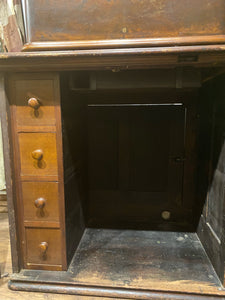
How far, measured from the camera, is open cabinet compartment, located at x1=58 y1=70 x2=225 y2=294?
1.13m

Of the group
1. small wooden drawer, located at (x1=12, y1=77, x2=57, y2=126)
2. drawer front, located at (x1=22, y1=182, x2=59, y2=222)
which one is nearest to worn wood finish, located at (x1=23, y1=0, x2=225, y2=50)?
small wooden drawer, located at (x1=12, y1=77, x2=57, y2=126)

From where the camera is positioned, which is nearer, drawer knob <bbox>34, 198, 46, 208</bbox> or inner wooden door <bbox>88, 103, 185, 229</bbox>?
drawer knob <bbox>34, 198, 46, 208</bbox>

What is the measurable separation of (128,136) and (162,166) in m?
0.34

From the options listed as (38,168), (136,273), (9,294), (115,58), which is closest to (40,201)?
(38,168)

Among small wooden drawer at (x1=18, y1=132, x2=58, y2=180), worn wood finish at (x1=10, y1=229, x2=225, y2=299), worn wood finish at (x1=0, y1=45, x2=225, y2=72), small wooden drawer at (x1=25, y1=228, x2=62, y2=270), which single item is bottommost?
worn wood finish at (x1=10, y1=229, x2=225, y2=299)

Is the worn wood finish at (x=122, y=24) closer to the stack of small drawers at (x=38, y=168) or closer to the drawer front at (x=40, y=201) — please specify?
the stack of small drawers at (x=38, y=168)

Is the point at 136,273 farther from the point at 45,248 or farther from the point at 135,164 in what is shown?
the point at 135,164

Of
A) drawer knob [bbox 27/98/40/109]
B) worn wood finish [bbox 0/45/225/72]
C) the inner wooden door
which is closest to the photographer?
worn wood finish [bbox 0/45/225/72]

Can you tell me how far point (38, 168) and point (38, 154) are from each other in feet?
0.26

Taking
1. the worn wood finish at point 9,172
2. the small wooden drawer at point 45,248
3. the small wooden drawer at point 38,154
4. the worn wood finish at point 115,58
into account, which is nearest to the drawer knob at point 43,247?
the small wooden drawer at point 45,248

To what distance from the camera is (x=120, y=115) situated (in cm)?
161

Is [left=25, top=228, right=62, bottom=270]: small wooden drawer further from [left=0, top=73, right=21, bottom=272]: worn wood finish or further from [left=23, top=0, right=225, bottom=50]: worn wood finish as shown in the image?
[left=23, top=0, right=225, bottom=50]: worn wood finish

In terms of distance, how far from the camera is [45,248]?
109 centimetres

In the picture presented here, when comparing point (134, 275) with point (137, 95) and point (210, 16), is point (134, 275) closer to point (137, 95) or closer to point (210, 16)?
point (137, 95)
